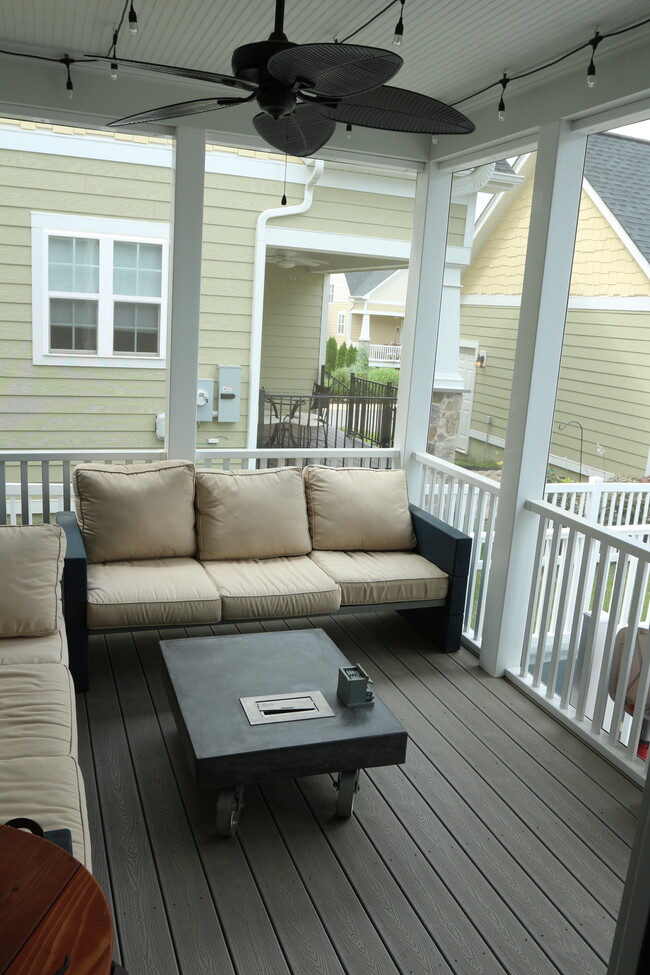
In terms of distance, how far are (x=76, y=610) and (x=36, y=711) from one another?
99cm

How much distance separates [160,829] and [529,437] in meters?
2.42

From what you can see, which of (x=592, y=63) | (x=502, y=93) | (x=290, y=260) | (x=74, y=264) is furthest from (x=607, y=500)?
(x=74, y=264)

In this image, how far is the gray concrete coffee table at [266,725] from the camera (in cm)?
251

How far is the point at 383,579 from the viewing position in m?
4.08

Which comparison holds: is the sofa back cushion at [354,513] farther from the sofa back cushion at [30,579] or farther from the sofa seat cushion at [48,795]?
the sofa seat cushion at [48,795]

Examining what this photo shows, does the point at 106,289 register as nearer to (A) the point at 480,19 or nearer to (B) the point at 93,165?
(B) the point at 93,165

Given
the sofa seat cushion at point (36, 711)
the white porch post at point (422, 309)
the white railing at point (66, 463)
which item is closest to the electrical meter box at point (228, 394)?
the white railing at point (66, 463)

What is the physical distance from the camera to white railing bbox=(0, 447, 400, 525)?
167 inches

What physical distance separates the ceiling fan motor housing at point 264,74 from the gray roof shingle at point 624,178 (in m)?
1.95

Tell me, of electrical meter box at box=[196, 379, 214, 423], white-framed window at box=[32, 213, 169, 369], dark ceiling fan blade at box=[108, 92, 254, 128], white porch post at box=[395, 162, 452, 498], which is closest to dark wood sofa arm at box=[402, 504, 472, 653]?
white porch post at box=[395, 162, 452, 498]

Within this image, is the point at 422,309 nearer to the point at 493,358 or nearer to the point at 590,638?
the point at 493,358

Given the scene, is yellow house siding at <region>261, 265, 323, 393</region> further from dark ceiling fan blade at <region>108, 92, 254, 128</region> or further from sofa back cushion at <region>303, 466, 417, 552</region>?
dark ceiling fan blade at <region>108, 92, 254, 128</region>

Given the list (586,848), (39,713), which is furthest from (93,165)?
(586,848)

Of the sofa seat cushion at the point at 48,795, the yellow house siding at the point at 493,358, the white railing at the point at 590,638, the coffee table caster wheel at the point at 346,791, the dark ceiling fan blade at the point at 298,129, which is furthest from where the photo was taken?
the yellow house siding at the point at 493,358
